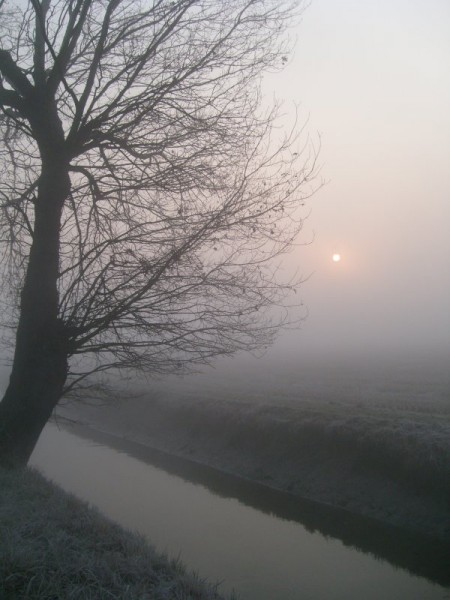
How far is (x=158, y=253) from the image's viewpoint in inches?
257

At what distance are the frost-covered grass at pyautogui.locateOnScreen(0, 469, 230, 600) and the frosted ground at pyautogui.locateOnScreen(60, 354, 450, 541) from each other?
2.47 metres

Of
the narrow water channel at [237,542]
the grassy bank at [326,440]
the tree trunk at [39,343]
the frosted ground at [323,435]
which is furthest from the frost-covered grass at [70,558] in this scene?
the grassy bank at [326,440]

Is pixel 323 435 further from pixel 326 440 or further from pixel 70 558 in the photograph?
pixel 70 558

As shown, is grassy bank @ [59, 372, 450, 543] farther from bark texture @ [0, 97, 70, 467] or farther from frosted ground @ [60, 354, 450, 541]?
bark texture @ [0, 97, 70, 467]

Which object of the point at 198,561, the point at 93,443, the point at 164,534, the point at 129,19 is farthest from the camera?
the point at 93,443

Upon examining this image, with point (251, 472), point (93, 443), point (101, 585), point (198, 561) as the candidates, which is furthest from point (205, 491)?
point (101, 585)

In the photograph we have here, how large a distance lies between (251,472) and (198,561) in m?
7.55

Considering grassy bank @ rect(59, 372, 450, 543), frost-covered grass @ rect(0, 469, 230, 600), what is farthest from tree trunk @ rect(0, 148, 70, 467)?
grassy bank @ rect(59, 372, 450, 543)

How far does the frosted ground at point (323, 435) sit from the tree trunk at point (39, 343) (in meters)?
1.87

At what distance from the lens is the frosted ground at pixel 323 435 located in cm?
1290

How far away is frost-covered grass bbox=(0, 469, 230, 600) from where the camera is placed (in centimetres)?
379

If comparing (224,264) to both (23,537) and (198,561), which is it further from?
(198,561)

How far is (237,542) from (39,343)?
7685 mm

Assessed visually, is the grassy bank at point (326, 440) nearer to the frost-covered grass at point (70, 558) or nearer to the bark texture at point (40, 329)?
the bark texture at point (40, 329)
